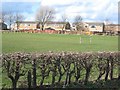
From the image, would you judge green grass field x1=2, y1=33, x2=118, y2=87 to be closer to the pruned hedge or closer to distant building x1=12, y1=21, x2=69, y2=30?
the pruned hedge

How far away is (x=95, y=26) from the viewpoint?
479 feet

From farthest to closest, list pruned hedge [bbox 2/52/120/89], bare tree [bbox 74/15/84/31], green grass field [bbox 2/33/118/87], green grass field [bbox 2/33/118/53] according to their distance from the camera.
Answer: bare tree [bbox 74/15/84/31] → green grass field [bbox 2/33/118/53] → green grass field [bbox 2/33/118/87] → pruned hedge [bbox 2/52/120/89]

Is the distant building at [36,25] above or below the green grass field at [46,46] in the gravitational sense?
above

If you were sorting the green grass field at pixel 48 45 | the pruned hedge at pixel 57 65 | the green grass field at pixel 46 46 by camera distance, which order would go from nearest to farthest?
the pruned hedge at pixel 57 65
the green grass field at pixel 46 46
the green grass field at pixel 48 45

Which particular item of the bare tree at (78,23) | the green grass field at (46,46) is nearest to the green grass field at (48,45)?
the green grass field at (46,46)

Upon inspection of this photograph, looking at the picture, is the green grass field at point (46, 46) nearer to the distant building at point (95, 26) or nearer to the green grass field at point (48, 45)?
the green grass field at point (48, 45)

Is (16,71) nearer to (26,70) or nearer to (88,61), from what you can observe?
(26,70)

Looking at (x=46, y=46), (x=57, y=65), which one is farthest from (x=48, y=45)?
(x=57, y=65)

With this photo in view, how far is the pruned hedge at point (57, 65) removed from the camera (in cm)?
757

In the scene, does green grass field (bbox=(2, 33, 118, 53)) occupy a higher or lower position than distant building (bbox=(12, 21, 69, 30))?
lower

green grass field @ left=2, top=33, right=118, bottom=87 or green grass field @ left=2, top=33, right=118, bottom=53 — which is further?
green grass field @ left=2, top=33, right=118, bottom=53

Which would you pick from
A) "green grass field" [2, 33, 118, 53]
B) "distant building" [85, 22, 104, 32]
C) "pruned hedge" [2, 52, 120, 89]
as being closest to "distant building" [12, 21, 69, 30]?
"distant building" [85, 22, 104, 32]

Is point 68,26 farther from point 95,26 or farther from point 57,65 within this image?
point 57,65

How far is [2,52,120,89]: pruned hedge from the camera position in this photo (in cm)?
757
